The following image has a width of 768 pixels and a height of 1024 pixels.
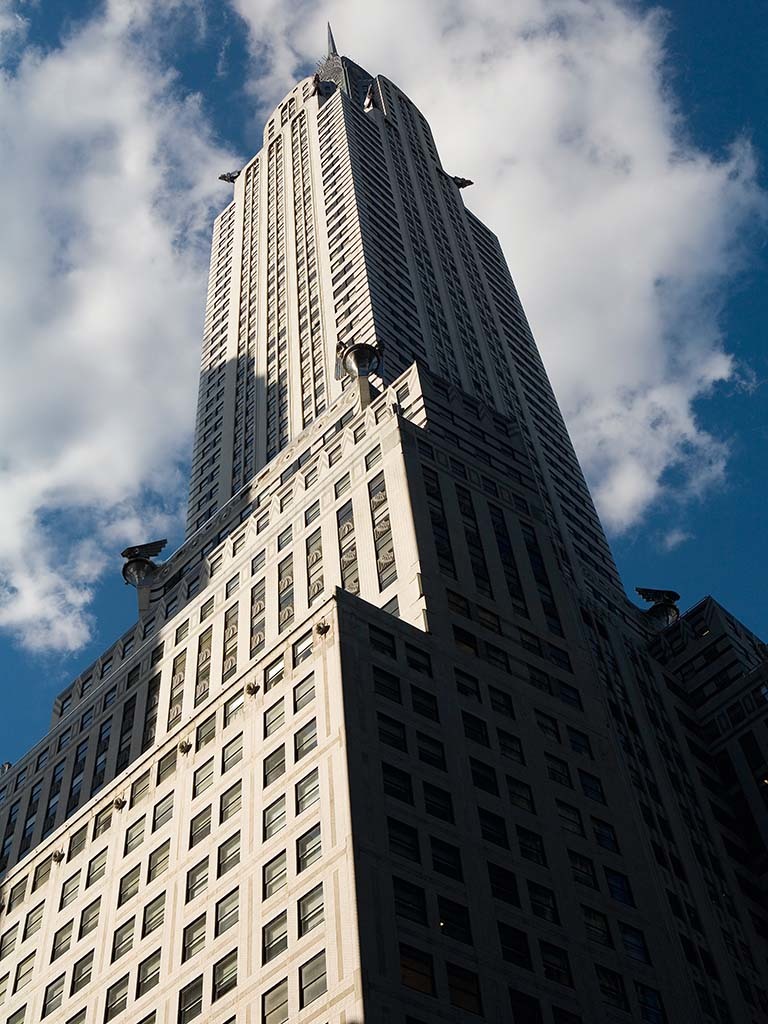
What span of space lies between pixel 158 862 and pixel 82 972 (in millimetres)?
6734

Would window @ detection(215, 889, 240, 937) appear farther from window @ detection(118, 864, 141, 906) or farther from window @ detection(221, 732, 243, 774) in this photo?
window @ detection(118, 864, 141, 906)

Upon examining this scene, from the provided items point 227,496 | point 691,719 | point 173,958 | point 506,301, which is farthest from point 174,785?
point 506,301

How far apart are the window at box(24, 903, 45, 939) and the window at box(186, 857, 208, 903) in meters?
14.4

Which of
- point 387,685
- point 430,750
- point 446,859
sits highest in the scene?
point 387,685

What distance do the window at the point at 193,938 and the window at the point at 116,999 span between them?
4.46m

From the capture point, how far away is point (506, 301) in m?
154

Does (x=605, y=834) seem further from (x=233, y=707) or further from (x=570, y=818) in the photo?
(x=233, y=707)

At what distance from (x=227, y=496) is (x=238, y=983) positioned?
69.6 metres

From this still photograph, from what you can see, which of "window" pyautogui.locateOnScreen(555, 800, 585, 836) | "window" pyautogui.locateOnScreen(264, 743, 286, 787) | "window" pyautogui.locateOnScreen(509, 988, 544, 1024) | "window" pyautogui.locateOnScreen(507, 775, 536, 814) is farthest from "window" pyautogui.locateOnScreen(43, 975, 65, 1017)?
"window" pyautogui.locateOnScreen(555, 800, 585, 836)

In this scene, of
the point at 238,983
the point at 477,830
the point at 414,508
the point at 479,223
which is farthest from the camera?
the point at 479,223

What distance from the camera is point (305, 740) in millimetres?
66500

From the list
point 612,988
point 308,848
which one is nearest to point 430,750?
point 308,848

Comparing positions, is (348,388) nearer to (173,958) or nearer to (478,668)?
(478,668)

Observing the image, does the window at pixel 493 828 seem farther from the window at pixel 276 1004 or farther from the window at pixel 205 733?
the window at pixel 205 733
